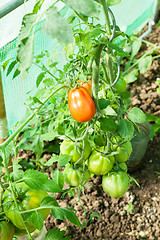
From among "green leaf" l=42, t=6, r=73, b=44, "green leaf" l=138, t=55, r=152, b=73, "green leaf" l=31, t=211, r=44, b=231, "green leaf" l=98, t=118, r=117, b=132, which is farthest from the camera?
"green leaf" l=138, t=55, r=152, b=73

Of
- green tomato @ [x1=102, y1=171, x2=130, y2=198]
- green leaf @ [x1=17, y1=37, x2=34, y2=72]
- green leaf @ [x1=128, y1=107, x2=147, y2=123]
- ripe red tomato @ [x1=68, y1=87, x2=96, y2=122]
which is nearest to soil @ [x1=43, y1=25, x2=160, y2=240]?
green tomato @ [x1=102, y1=171, x2=130, y2=198]

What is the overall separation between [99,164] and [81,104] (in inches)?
14.0

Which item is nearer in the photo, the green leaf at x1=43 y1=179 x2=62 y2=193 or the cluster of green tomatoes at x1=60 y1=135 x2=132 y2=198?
the green leaf at x1=43 y1=179 x2=62 y2=193

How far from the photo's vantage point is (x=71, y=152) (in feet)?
3.32

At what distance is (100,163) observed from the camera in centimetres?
100

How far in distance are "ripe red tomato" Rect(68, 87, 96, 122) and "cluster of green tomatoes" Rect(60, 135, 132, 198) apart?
0.80ft

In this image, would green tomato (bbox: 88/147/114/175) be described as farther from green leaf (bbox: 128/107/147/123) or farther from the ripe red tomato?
the ripe red tomato

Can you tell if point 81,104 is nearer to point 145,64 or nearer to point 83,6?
point 83,6

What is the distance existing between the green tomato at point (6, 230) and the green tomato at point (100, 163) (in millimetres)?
380

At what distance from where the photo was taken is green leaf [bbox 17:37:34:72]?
455 millimetres

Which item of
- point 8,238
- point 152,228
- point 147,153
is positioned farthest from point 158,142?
point 8,238

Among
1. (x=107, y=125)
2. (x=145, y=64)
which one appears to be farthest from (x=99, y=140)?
(x=145, y=64)

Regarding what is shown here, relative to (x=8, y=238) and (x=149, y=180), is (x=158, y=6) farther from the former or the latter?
(x=8, y=238)

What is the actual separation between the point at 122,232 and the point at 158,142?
0.68 m
